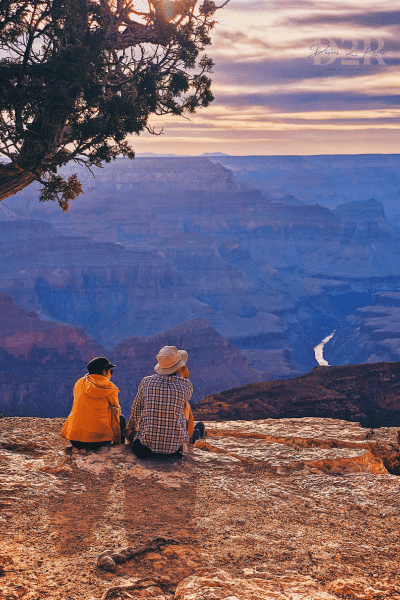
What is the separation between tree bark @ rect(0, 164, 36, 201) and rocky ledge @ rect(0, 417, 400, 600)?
312cm

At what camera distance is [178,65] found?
8648 mm

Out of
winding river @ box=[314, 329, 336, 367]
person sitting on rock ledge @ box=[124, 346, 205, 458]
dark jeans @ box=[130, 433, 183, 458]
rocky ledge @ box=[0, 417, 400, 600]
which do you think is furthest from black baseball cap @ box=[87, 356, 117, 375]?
winding river @ box=[314, 329, 336, 367]

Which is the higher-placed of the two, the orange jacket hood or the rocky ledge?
the orange jacket hood

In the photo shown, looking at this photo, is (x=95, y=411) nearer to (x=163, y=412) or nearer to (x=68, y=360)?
(x=163, y=412)

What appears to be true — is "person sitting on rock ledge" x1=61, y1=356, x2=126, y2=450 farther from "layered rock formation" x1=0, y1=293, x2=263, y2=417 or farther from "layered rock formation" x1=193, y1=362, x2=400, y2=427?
"layered rock formation" x1=0, y1=293, x2=263, y2=417

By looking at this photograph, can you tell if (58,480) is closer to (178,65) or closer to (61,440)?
(61,440)

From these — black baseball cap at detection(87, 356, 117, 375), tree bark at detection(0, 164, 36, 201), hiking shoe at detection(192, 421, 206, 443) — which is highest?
tree bark at detection(0, 164, 36, 201)

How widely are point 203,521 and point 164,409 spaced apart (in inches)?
50.0

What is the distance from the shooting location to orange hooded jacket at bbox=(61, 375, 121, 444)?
5.65 m

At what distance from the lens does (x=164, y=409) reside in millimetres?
5480

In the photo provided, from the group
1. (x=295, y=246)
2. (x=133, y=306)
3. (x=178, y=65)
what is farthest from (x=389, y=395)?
(x=295, y=246)

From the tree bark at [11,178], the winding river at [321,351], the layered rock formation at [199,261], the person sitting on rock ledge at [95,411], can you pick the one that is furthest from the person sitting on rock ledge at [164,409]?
the winding river at [321,351]

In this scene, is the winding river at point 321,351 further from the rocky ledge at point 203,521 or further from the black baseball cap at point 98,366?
the black baseball cap at point 98,366

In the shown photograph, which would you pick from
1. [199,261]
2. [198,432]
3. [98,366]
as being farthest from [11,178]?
[199,261]
